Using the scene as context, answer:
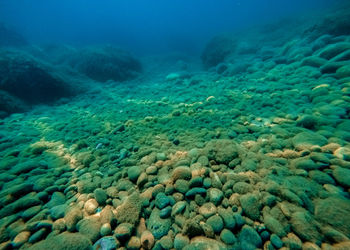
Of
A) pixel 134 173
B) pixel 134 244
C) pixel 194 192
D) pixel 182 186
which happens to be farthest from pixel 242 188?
pixel 134 173

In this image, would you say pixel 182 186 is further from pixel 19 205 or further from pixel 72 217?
pixel 19 205

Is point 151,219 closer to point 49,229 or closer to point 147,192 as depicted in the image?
point 147,192

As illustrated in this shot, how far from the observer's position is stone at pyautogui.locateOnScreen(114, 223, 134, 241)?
1476mm

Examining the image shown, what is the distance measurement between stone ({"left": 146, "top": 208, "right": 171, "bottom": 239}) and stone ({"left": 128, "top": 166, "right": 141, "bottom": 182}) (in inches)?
23.8

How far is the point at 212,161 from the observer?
224cm

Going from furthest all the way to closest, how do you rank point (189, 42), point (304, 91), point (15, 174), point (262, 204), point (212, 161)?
1. point (189, 42)
2. point (304, 91)
3. point (15, 174)
4. point (212, 161)
5. point (262, 204)

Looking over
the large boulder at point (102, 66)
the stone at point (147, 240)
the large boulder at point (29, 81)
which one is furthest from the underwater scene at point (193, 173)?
the large boulder at point (102, 66)

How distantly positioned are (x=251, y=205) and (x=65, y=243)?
71.8 inches

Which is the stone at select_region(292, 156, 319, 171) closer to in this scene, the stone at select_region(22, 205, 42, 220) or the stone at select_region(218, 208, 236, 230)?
the stone at select_region(218, 208, 236, 230)

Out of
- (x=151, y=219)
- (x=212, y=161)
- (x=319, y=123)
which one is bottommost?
(x=151, y=219)

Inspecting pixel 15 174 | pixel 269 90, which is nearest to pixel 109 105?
pixel 15 174

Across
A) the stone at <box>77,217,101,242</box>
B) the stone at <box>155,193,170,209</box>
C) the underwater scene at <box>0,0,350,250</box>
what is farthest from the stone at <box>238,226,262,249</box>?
the stone at <box>77,217,101,242</box>

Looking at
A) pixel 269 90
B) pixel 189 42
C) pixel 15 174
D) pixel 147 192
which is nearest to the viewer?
pixel 147 192

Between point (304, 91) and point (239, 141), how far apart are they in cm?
→ 267
